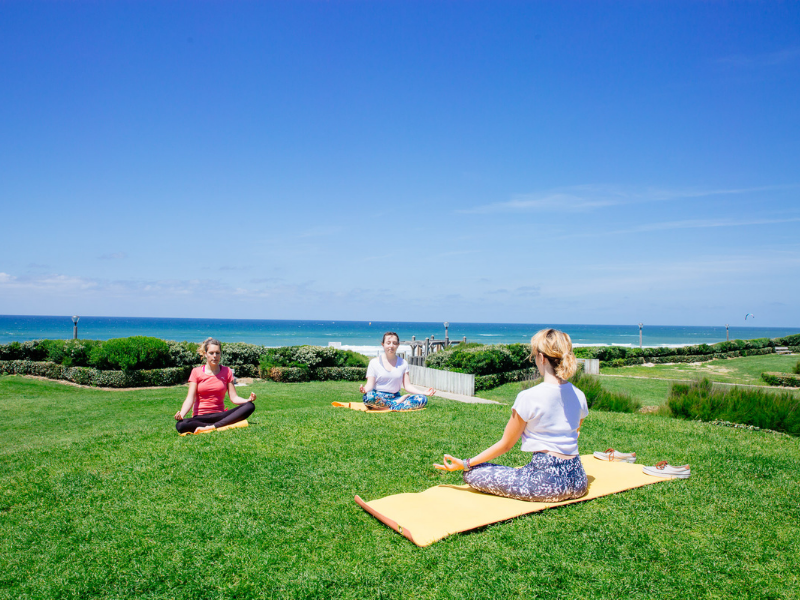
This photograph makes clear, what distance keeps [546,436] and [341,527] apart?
1.84 m

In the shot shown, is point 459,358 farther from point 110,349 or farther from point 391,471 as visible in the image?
point 391,471

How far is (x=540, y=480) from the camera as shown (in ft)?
14.3

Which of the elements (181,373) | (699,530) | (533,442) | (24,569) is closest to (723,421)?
(699,530)

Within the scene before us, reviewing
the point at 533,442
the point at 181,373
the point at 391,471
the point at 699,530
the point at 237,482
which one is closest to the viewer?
the point at 699,530

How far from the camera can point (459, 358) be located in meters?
18.3

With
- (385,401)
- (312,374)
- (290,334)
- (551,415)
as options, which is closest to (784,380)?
(385,401)

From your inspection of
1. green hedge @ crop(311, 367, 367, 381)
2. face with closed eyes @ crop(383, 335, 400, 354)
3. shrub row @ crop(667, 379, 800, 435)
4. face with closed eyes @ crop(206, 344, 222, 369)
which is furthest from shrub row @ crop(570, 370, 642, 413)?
green hedge @ crop(311, 367, 367, 381)

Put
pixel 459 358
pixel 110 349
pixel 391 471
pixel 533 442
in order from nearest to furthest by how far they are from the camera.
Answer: pixel 533 442 < pixel 391 471 < pixel 110 349 < pixel 459 358

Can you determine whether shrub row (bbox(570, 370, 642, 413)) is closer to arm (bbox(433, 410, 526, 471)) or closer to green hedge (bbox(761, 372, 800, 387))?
arm (bbox(433, 410, 526, 471))

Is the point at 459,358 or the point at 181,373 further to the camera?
the point at 459,358

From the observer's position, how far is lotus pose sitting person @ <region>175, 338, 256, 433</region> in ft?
23.6

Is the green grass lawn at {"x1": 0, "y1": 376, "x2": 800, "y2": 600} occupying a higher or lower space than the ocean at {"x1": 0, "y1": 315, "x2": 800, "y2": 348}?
higher

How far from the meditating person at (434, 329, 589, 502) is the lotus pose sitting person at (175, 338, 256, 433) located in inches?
159

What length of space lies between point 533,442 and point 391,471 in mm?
1794
